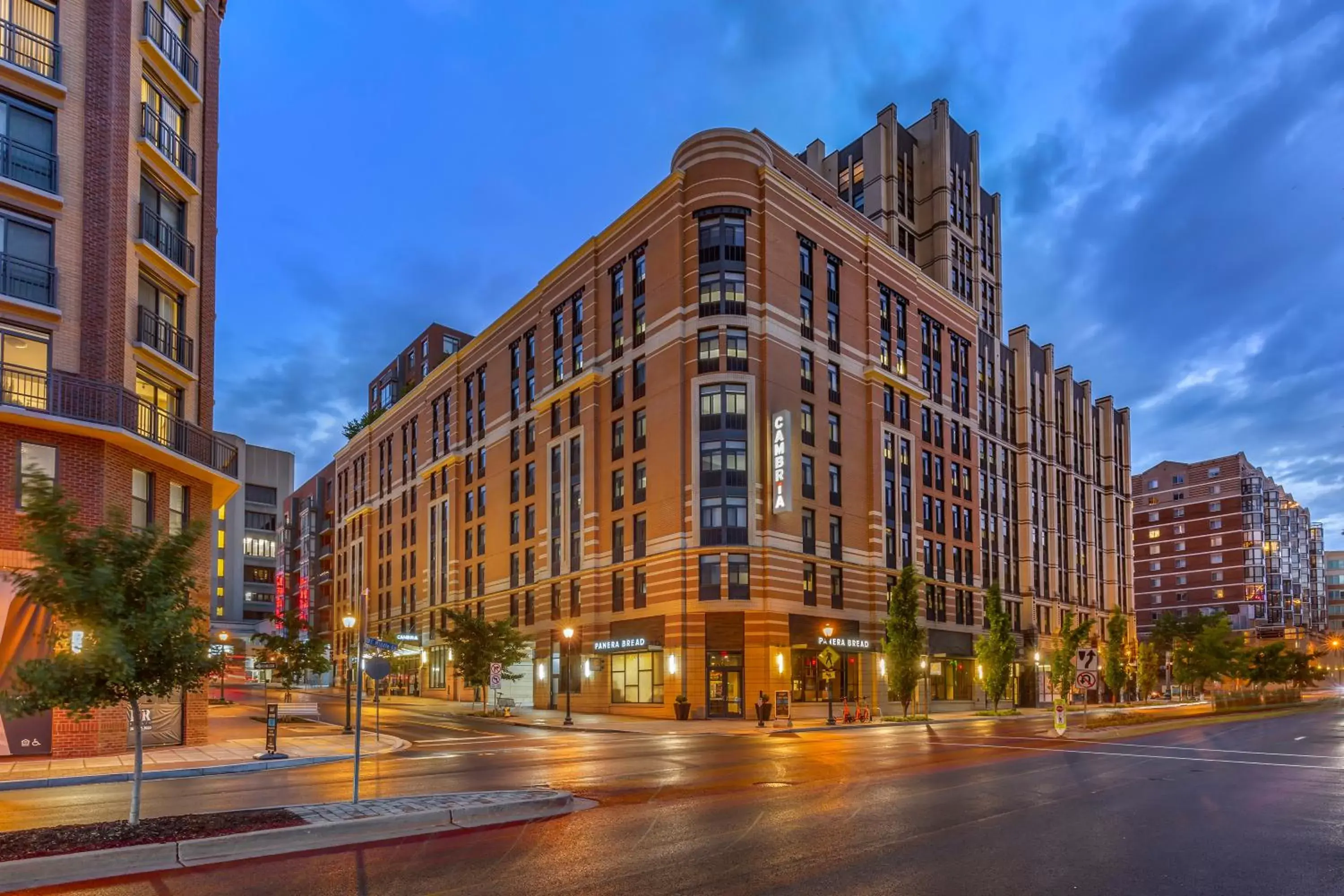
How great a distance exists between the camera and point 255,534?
12356 cm

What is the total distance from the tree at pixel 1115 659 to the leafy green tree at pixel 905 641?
2738cm

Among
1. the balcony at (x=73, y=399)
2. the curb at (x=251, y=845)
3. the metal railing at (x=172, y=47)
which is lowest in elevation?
the curb at (x=251, y=845)

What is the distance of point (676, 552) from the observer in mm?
48188

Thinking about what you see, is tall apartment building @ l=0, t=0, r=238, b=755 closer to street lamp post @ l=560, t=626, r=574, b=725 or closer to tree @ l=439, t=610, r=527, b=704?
street lamp post @ l=560, t=626, r=574, b=725

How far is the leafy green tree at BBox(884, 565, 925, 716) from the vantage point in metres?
48.0

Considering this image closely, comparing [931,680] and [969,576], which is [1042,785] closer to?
[931,680]

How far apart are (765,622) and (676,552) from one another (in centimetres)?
574

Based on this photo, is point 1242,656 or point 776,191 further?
point 1242,656

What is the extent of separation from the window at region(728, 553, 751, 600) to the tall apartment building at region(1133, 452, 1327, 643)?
352 ft

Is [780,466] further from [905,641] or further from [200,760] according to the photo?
[200,760]

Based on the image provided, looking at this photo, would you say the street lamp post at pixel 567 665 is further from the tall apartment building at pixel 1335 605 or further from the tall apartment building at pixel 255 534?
the tall apartment building at pixel 1335 605

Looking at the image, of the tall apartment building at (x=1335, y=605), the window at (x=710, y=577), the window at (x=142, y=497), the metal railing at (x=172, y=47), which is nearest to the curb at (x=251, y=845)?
the window at (x=142, y=497)

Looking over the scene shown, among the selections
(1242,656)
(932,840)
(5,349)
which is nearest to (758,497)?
(5,349)

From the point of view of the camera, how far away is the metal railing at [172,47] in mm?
28766
